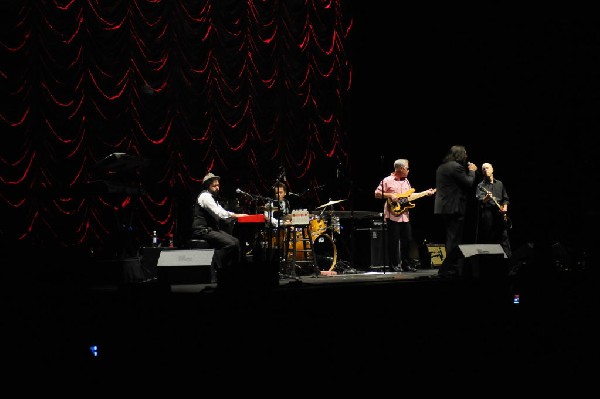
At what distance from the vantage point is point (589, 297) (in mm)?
6449

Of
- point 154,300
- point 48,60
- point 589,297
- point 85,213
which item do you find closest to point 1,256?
point 154,300

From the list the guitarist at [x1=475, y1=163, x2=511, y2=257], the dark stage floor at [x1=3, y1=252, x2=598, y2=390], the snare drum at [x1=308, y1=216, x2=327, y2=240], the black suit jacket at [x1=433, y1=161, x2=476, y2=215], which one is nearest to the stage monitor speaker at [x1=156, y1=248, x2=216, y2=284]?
the dark stage floor at [x1=3, y1=252, x2=598, y2=390]

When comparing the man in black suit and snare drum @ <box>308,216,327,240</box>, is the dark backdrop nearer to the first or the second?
snare drum @ <box>308,216,327,240</box>

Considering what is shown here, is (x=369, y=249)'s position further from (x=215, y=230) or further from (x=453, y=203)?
(x=215, y=230)

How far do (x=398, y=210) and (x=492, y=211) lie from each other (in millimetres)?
2329

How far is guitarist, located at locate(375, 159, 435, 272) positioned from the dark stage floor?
3361 millimetres

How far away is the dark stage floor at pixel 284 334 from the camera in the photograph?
5.31m

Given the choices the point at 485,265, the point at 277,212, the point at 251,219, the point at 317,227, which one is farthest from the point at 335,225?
the point at 485,265

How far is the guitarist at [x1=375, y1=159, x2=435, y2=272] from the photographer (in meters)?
10.1

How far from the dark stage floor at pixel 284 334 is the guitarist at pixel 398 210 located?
132 inches

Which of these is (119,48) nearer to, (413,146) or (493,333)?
(413,146)

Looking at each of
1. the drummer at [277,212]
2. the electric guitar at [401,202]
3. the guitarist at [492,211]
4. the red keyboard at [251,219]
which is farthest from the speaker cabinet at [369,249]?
the red keyboard at [251,219]

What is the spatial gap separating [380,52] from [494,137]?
270 cm

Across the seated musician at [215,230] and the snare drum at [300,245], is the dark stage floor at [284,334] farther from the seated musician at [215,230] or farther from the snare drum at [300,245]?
the snare drum at [300,245]
